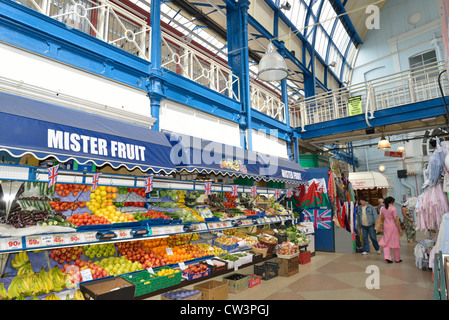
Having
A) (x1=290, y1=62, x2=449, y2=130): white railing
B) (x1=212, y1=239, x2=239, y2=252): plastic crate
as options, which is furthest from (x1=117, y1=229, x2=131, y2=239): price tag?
(x1=290, y1=62, x2=449, y2=130): white railing

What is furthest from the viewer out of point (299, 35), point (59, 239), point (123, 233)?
point (299, 35)

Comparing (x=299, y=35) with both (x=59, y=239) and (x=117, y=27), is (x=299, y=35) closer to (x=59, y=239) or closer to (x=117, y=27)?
(x=117, y=27)

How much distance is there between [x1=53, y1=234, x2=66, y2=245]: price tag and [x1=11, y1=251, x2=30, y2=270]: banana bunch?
71 centimetres

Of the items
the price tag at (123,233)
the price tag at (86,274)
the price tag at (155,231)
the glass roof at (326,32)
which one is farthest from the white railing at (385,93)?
the price tag at (86,274)

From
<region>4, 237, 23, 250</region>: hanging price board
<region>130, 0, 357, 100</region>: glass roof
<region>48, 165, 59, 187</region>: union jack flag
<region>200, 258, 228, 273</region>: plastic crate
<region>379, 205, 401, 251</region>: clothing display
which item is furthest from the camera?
<region>130, 0, 357, 100</region>: glass roof

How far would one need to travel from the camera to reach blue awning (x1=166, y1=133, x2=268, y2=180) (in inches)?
223

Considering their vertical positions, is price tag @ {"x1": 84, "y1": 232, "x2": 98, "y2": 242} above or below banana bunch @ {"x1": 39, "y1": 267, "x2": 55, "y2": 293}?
above

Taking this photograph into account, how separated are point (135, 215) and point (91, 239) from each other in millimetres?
1029

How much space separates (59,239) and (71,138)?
139 centimetres

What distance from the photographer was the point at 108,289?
384cm

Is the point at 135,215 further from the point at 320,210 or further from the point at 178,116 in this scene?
the point at 320,210

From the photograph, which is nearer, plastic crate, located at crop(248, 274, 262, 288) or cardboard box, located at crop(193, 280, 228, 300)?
cardboard box, located at crop(193, 280, 228, 300)

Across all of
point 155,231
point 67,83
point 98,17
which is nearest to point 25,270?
point 155,231

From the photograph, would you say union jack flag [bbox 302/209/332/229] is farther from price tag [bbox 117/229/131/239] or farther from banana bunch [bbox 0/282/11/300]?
banana bunch [bbox 0/282/11/300]
